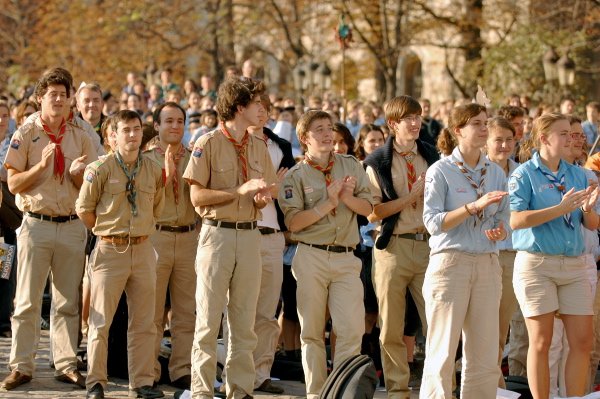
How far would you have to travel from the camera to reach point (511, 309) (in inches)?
354

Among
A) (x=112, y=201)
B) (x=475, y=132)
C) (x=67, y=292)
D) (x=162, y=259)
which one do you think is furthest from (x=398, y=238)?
(x=67, y=292)

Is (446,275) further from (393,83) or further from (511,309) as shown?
(393,83)

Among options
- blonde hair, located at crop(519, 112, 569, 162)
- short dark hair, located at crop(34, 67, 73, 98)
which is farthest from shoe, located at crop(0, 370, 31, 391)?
blonde hair, located at crop(519, 112, 569, 162)

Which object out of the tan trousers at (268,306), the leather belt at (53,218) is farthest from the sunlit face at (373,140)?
the leather belt at (53,218)

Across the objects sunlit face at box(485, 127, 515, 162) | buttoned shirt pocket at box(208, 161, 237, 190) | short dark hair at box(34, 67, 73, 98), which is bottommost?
buttoned shirt pocket at box(208, 161, 237, 190)

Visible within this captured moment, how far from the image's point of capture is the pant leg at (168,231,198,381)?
949cm

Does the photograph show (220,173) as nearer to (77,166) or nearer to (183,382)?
(77,166)

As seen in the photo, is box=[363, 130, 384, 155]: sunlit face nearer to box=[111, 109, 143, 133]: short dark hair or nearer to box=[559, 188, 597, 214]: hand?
box=[111, 109, 143, 133]: short dark hair

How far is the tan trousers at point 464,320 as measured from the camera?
26.0ft

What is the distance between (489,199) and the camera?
7547 mm

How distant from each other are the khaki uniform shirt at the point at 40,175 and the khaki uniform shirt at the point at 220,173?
4.27ft

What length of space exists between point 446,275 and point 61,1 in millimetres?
32503

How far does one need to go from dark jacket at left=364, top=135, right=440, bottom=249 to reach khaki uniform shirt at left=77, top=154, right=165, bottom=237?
5.58 feet

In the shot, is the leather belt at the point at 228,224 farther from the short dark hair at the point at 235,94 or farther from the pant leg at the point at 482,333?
the pant leg at the point at 482,333
